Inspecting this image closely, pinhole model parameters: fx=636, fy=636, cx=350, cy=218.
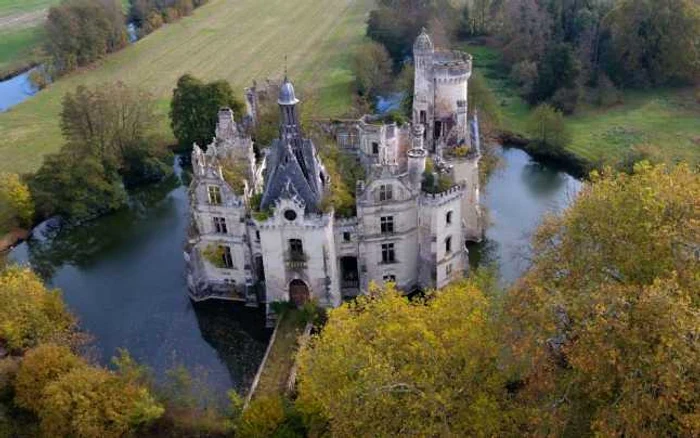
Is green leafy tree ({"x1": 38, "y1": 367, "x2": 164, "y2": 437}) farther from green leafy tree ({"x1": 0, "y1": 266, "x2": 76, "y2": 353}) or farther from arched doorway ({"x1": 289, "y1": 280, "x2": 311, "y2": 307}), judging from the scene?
arched doorway ({"x1": 289, "y1": 280, "x2": 311, "y2": 307})

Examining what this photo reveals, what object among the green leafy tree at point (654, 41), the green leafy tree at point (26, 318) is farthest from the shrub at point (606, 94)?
the green leafy tree at point (26, 318)

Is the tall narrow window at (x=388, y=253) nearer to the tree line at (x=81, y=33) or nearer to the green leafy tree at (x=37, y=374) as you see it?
the green leafy tree at (x=37, y=374)

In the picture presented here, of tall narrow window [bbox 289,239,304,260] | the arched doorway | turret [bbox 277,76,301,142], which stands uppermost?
turret [bbox 277,76,301,142]

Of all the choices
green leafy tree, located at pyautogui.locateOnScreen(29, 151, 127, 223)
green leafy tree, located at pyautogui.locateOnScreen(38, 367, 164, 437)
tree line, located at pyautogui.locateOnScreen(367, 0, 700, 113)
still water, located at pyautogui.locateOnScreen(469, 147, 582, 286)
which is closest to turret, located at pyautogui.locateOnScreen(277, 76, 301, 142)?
still water, located at pyautogui.locateOnScreen(469, 147, 582, 286)

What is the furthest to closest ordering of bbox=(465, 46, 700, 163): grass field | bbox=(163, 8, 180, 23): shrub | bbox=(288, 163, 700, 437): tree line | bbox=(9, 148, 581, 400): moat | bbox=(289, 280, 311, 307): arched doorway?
bbox=(163, 8, 180, 23): shrub
bbox=(465, 46, 700, 163): grass field
bbox=(289, 280, 311, 307): arched doorway
bbox=(9, 148, 581, 400): moat
bbox=(288, 163, 700, 437): tree line

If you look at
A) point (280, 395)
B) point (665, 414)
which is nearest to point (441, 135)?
point (280, 395)
